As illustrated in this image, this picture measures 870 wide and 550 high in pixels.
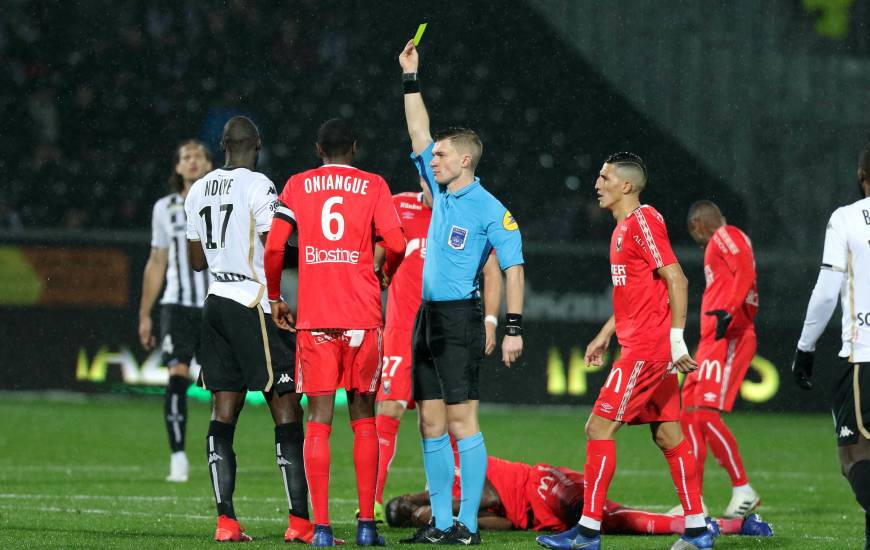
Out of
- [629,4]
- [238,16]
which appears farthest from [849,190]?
[238,16]

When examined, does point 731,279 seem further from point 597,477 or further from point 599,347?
point 597,477

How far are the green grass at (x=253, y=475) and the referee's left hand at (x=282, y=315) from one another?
103 centimetres

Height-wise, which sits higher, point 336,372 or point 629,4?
point 629,4

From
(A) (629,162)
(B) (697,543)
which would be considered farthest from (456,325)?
(B) (697,543)

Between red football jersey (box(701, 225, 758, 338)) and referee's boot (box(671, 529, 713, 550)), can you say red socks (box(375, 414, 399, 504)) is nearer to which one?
referee's boot (box(671, 529, 713, 550))

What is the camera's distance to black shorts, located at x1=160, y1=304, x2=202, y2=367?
9875 millimetres

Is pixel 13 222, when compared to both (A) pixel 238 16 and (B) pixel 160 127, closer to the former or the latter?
(B) pixel 160 127

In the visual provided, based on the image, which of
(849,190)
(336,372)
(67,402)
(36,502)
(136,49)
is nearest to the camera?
(336,372)

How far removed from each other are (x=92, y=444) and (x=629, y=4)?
31.2 ft

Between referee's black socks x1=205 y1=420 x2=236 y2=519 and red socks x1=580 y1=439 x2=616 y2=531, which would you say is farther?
referee's black socks x1=205 y1=420 x2=236 y2=519

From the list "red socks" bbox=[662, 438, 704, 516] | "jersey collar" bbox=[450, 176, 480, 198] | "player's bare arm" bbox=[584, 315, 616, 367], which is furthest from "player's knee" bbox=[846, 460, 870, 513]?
"jersey collar" bbox=[450, 176, 480, 198]

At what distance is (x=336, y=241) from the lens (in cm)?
636

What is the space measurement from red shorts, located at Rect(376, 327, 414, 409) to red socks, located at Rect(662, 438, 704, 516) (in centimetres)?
186

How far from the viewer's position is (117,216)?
17906 millimetres
